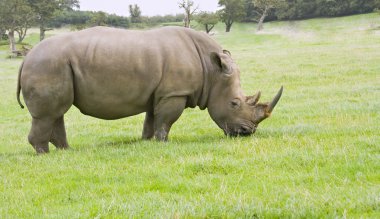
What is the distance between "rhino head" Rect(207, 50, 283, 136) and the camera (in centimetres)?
980

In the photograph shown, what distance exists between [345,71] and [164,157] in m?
15.5

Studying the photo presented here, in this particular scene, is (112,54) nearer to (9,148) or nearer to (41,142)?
(41,142)

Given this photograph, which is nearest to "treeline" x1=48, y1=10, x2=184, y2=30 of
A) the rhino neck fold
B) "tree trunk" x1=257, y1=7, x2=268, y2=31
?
"tree trunk" x1=257, y1=7, x2=268, y2=31

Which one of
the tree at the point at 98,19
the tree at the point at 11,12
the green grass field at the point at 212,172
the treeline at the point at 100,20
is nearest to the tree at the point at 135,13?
the treeline at the point at 100,20

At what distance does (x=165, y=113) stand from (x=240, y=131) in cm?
145

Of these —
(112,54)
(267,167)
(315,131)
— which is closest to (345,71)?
(315,131)

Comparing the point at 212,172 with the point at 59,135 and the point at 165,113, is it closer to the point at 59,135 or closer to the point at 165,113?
the point at 165,113

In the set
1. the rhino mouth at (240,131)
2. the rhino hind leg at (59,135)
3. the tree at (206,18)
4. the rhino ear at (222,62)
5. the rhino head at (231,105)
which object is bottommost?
the tree at (206,18)

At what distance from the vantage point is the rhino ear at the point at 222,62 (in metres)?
9.79

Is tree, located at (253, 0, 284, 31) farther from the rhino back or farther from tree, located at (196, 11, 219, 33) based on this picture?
the rhino back

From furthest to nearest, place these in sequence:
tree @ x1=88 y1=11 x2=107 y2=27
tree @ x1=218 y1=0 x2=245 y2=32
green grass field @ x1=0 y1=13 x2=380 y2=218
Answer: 1. tree @ x1=218 y1=0 x2=245 y2=32
2. tree @ x1=88 y1=11 x2=107 y2=27
3. green grass field @ x1=0 y1=13 x2=380 y2=218

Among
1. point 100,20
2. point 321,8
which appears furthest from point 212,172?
point 321,8

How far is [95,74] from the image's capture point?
904 centimetres

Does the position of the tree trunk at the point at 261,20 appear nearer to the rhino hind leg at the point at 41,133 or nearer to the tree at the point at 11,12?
the tree at the point at 11,12
